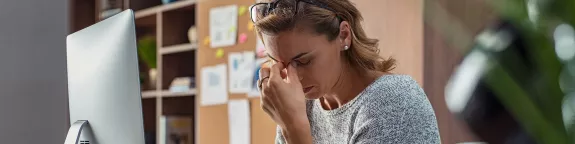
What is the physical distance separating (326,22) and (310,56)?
0.24 feet

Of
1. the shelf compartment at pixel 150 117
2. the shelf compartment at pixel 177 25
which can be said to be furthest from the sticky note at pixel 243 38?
the shelf compartment at pixel 150 117

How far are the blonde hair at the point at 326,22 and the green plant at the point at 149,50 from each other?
341 centimetres

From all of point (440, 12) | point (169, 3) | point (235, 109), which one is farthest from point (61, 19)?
point (169, 3)

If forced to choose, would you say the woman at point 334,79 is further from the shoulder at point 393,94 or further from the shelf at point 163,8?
the shelf at point 163,8

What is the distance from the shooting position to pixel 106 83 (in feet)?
3.80

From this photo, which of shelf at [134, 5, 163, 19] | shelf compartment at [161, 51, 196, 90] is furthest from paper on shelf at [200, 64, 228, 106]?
shelf at [134, 5, 163, 19]

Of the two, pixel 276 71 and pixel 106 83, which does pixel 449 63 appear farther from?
pixel 106 83

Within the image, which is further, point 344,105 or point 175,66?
point 175,66

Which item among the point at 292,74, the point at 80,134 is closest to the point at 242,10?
the point at 292,74

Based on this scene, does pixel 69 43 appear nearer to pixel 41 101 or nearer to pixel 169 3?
pixel 41 101

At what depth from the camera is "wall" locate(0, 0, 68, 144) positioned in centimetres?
147

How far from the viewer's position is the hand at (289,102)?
146 cm

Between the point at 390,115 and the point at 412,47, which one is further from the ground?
the point at 412,47

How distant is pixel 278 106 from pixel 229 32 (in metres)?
2.23
